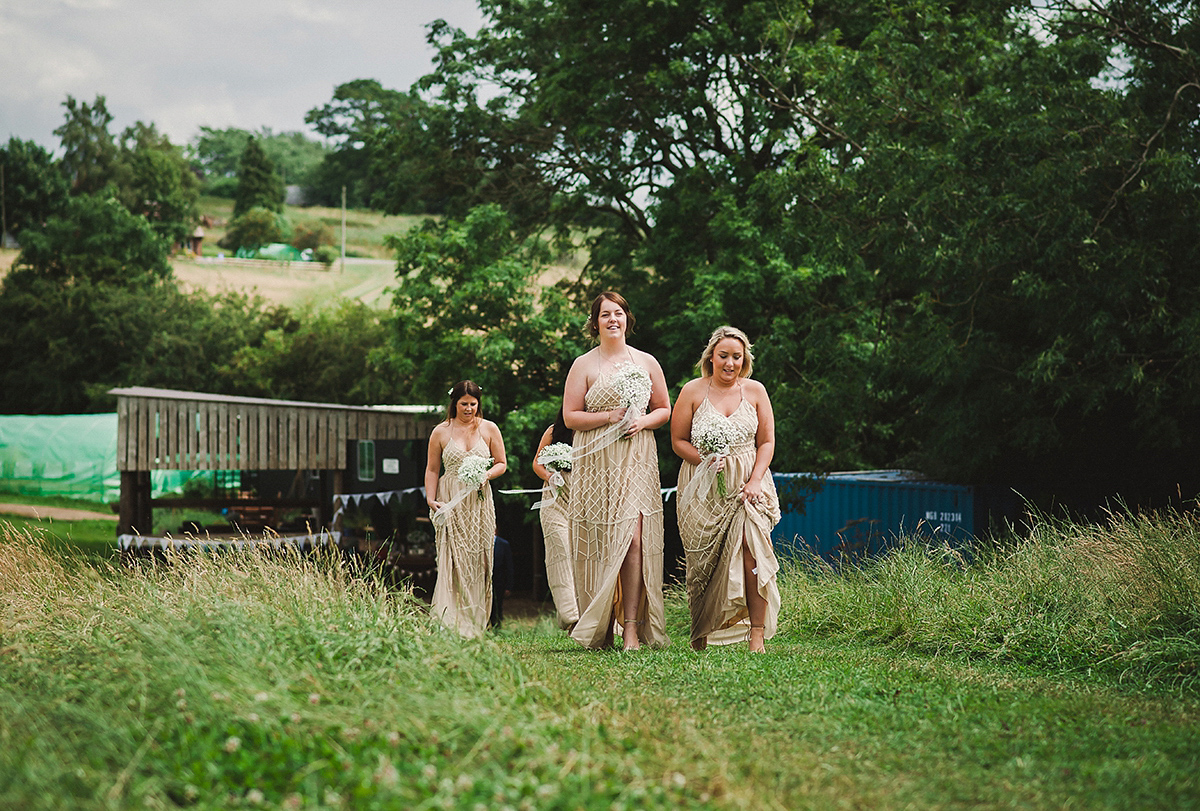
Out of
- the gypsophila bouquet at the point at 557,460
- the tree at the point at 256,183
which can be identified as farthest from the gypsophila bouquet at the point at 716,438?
the tree at the point at 256,183

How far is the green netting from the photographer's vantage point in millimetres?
35938

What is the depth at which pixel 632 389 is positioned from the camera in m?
7.26

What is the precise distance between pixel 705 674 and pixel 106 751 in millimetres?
3178

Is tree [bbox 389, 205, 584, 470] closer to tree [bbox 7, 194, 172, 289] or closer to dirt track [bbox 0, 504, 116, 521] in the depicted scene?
dirt track [bbox 0, 504, 116, 521]

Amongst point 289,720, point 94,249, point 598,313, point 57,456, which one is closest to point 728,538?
point 598,313

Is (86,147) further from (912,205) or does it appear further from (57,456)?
(912,205)

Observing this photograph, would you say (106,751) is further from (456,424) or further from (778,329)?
(778,329)

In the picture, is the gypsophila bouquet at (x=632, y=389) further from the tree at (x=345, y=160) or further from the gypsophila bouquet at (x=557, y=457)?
the tree at (x=345, y=160)

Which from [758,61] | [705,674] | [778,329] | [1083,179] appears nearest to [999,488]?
[778,329]

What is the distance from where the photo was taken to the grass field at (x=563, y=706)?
336cm

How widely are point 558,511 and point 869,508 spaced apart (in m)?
11.5

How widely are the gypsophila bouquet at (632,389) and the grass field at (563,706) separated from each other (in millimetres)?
1633

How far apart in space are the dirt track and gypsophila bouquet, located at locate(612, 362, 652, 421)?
27.1 meters

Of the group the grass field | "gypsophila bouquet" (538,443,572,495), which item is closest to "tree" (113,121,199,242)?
"gypsophila bouquet" (538,443,572,495)
